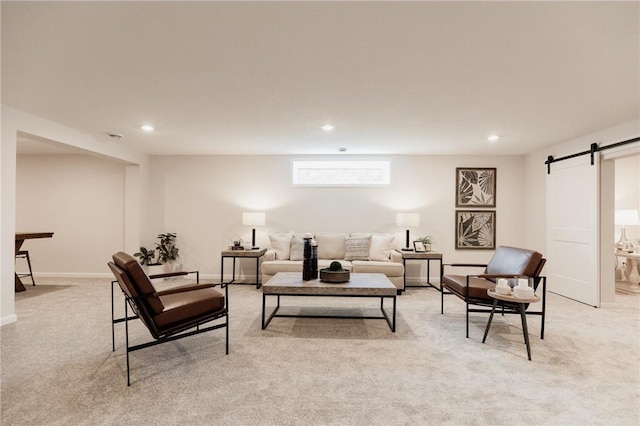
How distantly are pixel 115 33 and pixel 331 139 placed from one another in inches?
127

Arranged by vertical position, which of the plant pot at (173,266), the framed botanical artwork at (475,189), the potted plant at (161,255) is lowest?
the plant pot at (173,266)

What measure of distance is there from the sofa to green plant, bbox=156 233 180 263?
208 cm

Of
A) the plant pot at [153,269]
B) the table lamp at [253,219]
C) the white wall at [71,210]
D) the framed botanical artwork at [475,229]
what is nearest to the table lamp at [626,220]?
the framed botanical artwork at [475,229]

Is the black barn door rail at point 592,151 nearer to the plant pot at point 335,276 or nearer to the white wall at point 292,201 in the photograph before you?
the white wall at point 292,201

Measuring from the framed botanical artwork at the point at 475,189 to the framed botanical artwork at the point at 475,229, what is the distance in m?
0.17

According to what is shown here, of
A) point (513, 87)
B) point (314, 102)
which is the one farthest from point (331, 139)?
point (513, 87)

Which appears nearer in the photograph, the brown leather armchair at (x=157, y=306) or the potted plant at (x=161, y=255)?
the brown leather armchair at (x=157, y=306)

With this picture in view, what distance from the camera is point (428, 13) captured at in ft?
6.11

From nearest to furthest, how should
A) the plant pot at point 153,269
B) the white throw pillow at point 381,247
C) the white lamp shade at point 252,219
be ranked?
the white throw pillow at point 381,247
the white lamp shade at point 252,219
the plant pot at point 153,269

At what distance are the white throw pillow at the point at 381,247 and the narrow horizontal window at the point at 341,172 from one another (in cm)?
115

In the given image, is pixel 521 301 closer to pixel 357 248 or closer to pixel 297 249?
pixel 357 248

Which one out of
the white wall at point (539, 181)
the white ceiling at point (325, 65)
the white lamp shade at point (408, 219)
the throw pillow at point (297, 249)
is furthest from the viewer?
the white lamp shade at point (408, 219)

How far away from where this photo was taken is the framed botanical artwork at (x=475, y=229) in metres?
6.12

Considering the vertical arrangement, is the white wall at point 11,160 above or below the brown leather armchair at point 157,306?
above
